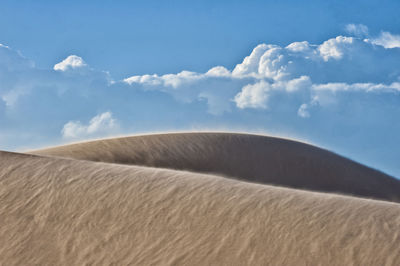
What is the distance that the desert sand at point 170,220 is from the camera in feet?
24.0

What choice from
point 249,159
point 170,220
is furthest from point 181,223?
point 249,159

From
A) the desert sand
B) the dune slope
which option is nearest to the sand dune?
the desert sand

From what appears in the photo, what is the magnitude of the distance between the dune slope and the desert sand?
17 millimetres

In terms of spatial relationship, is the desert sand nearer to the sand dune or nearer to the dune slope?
the dune slope

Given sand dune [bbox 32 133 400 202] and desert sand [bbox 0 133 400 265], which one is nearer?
desert sand [bbox 0 133 400 265]

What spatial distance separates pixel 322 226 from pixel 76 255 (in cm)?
393

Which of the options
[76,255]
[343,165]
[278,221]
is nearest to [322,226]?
[278,221]

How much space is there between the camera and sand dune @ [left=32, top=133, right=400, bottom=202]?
650 inches

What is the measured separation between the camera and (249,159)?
64.1 ft

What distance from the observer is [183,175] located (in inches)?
396

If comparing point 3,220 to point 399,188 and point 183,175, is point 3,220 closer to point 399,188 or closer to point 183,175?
point 183,175

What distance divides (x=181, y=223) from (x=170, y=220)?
0.21 meters

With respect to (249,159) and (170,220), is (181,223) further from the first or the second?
(249,159)

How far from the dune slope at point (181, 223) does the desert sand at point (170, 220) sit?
2 centimetres
